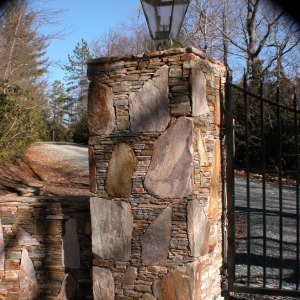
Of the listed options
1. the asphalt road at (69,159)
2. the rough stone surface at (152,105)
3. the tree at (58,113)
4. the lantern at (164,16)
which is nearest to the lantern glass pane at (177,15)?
the lantern at (164,16)

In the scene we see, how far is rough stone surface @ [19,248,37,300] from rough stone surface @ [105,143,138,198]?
104 centimetres

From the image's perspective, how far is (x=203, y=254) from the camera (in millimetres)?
2990

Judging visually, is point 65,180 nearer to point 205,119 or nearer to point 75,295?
point 75,295

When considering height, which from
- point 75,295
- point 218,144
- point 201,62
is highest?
point 201,62

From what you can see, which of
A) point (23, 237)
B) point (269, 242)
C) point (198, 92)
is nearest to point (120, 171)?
point (198, 92)

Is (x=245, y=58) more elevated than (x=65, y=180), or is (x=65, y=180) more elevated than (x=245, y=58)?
(x=245, y=58)

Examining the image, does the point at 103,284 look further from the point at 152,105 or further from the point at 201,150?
the point at 152,105

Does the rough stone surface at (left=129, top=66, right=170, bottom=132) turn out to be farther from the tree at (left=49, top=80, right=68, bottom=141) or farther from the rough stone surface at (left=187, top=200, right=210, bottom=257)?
the tree at (left=49, top=80, right=68, bottom=141)

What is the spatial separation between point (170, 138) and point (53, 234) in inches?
53.3

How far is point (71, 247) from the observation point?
11.2 feet

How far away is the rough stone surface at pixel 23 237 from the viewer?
11.4ft

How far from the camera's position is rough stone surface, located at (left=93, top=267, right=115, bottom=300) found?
3.08 m

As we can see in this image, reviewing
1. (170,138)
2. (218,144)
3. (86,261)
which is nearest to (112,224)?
(86,261)

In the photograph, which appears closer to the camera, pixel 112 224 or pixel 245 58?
pixel 112 224
